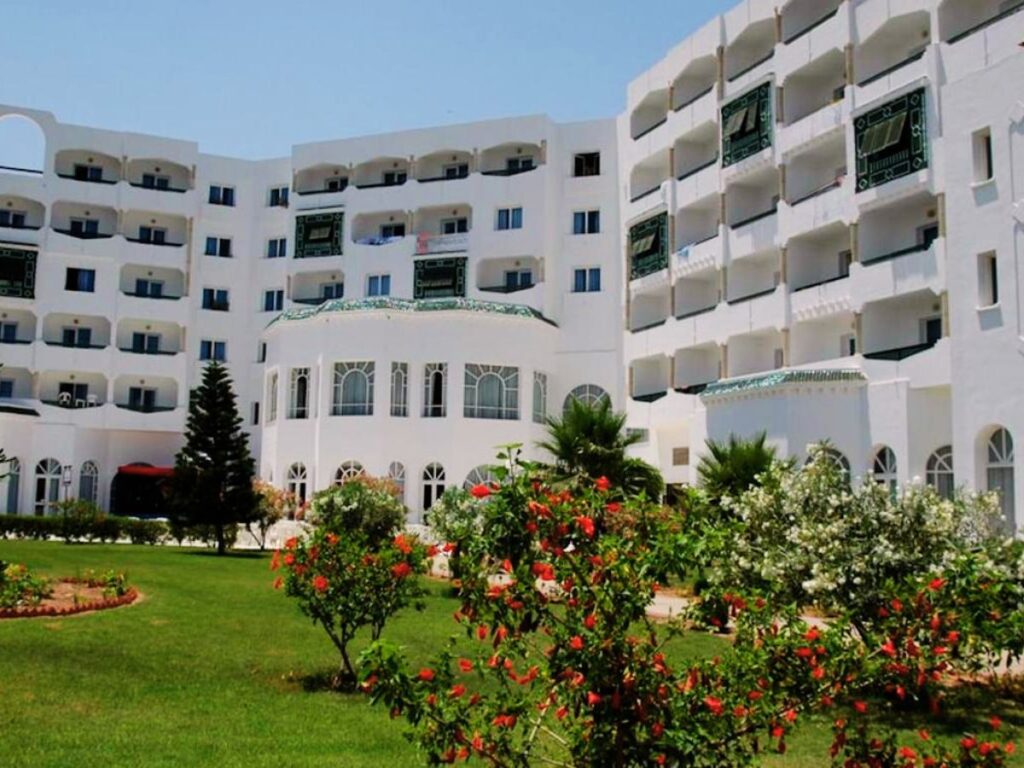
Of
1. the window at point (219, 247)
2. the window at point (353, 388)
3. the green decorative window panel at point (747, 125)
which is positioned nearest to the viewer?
the green decorative window panel at point (747, 125)

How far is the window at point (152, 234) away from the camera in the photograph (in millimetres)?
51394

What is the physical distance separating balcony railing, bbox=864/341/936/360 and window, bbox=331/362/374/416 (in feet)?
59.9

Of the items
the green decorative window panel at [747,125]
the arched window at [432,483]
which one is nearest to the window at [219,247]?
the arched window at [432,483]

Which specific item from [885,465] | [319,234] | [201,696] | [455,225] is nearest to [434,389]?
[455,225]

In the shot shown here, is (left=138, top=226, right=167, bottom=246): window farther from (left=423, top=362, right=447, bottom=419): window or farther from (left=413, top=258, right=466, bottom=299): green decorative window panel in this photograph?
(left=423, top=362, right=447, bottom=419): window

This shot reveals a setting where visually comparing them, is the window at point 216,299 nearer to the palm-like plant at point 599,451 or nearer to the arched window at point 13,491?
the arched window at point 13,491

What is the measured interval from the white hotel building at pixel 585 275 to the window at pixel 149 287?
10 cm

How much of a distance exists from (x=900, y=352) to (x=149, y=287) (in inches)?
1466

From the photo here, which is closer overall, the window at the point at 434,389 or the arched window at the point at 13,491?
the window at the point at 434,389

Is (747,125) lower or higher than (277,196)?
lower

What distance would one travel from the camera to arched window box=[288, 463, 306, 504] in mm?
39188

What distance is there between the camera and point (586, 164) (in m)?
44.3

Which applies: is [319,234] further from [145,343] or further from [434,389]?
[434,389]

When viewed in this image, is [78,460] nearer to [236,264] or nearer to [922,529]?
[236,264]
